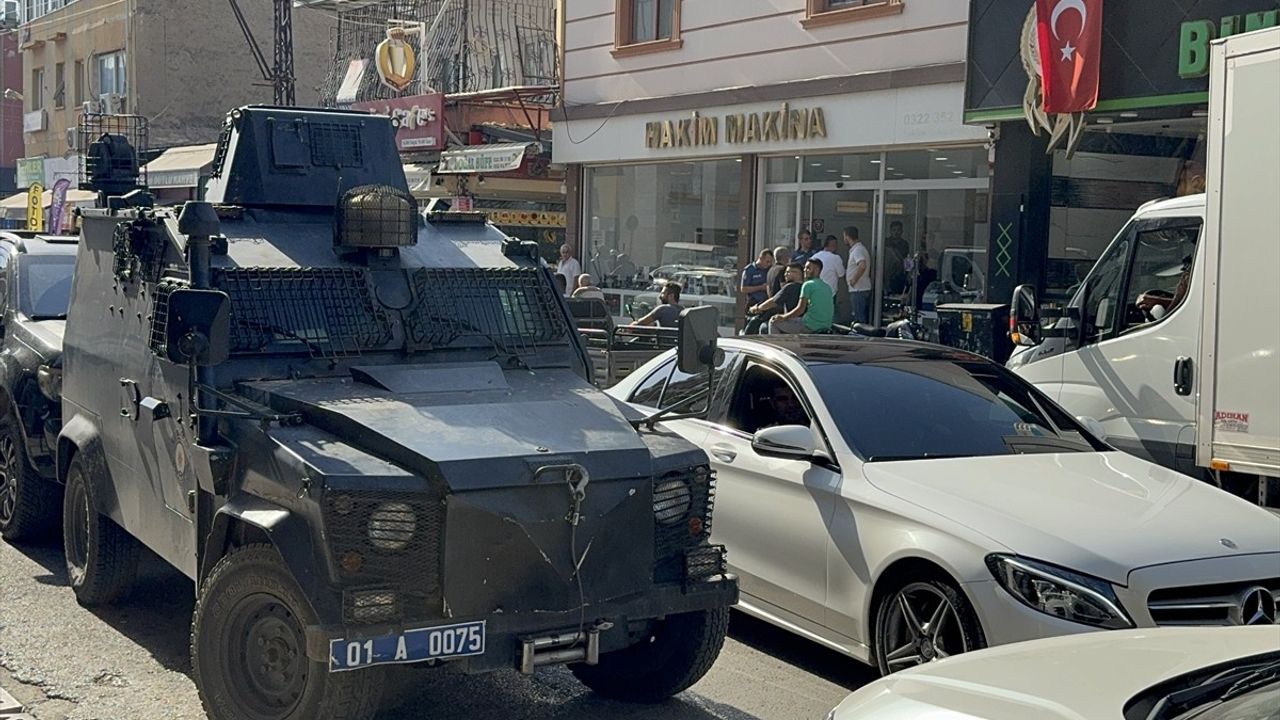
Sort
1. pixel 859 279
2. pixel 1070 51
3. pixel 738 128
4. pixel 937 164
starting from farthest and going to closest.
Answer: pixel 738 128 → pixel 859 279 → pixel 937 164 → pixel 1070 51

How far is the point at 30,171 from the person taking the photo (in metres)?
43.1

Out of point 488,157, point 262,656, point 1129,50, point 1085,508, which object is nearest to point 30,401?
point 262,656

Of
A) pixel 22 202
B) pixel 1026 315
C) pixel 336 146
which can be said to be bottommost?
pixel 1026 315

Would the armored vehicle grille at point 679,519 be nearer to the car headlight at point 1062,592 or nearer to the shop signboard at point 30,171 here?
the car headlight at point 1062,592

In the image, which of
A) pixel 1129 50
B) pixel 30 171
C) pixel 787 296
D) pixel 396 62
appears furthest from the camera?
pixel 30 171

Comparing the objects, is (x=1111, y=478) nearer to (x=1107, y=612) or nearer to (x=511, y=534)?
(x=1107, y=612)

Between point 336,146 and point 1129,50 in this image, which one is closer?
point 336,146

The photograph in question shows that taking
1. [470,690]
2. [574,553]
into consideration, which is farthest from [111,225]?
[574,553]

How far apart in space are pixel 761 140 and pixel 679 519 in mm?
13142

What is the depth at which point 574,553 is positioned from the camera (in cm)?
505

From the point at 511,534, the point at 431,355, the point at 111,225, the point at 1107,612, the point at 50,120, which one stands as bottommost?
the point at 1107,612

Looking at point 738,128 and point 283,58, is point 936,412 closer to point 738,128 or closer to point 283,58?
point 738,128

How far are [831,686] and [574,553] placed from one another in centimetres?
189

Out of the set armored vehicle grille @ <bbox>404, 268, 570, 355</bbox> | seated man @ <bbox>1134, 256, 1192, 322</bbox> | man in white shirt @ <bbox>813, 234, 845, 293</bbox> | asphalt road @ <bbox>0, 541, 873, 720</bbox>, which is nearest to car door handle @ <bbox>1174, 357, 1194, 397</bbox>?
seated man @ <bbox>1134, 256, 1192, 322</bbox>
